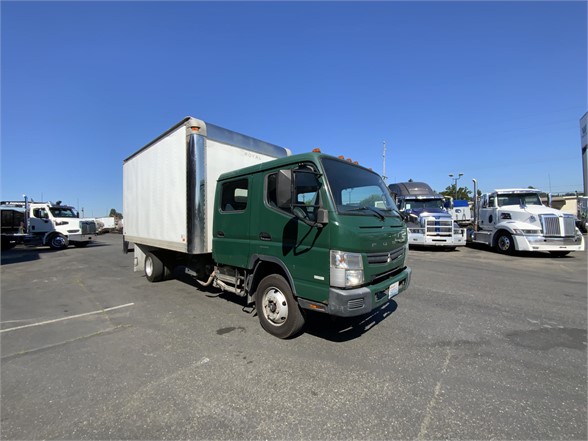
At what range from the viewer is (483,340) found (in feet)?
12.8

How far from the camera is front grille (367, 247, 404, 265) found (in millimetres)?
3518

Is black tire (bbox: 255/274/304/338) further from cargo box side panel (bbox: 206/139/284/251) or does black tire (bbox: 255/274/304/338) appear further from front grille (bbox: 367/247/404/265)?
cargo box side panel (bbox: 206/139/284/251)

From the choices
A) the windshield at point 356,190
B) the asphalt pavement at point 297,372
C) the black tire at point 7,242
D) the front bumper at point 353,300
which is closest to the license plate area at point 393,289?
the front bumper at point 353,300

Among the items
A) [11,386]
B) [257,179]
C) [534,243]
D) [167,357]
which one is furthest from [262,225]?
[534,243]

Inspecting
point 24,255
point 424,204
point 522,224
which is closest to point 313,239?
point 522,224

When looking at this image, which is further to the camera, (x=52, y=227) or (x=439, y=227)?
(x=52, y=227)

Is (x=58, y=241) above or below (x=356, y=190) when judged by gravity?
→ below

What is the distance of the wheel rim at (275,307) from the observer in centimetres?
393

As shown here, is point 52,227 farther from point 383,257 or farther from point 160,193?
point 383,257

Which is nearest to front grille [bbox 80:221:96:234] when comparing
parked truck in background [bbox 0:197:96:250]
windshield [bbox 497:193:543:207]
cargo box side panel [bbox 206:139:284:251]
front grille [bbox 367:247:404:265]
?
parked truck in background [bbox 0:197:96:250]

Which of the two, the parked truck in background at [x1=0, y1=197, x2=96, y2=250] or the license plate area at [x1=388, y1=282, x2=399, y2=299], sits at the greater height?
the parked truck in background at [x1=0, y1=197, x2=96, y2=250]

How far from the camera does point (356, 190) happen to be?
4078 millimetres

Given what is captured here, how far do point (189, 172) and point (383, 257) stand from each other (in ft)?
11.7

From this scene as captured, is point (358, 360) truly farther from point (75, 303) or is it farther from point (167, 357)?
point (75, 303)
